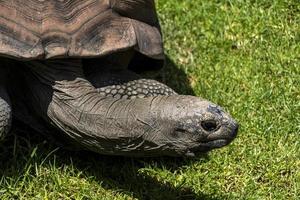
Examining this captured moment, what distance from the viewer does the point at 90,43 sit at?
13.2ft

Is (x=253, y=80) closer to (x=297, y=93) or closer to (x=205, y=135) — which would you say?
(x=297, y=93)

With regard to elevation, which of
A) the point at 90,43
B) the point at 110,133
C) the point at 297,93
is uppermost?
the point at 90,43

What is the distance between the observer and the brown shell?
3.93m

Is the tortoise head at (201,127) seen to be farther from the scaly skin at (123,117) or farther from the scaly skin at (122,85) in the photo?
the scaly skin at (122,85)

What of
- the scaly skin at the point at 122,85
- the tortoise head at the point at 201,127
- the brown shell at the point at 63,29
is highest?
the brown shell at the point at 63,29

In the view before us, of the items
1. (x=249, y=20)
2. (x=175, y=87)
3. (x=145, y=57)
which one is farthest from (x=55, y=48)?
(x=249, y=20)

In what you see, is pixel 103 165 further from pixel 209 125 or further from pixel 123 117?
pixel 209 125

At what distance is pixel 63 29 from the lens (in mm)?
3996

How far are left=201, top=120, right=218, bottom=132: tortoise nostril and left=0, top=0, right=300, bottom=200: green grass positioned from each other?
0.82 meters

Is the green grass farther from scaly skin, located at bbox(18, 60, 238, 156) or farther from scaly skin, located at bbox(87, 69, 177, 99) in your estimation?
scaly skin, located at bbox(87, 69, 177, 99)

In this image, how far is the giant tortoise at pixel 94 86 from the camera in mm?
3682

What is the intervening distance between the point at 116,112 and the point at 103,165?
672 mm

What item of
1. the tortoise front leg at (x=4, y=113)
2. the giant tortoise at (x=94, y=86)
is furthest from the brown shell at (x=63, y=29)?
the tortoise front leg at (x=4, y=113)

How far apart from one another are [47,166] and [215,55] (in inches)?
70.9
